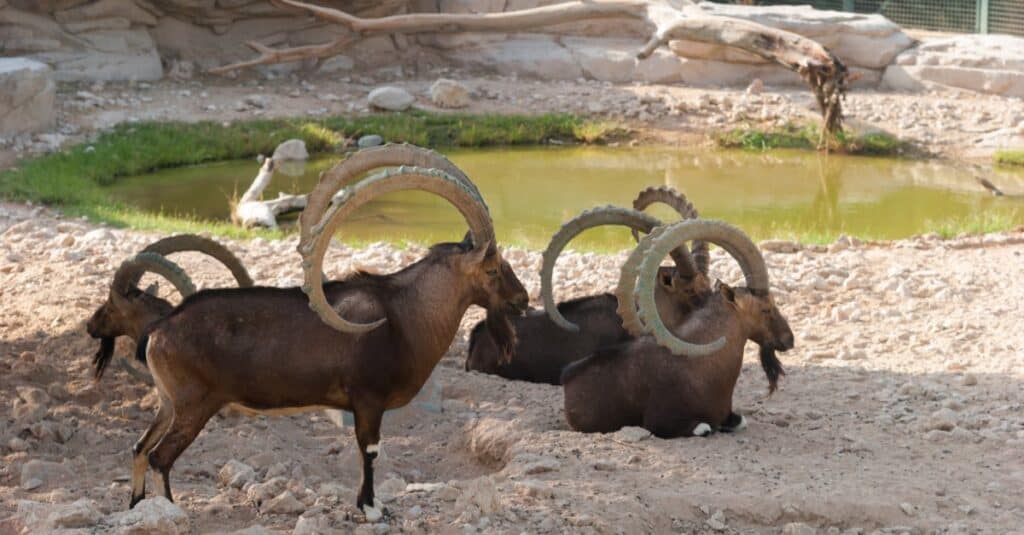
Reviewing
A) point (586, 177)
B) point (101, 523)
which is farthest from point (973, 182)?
point (101, 523)

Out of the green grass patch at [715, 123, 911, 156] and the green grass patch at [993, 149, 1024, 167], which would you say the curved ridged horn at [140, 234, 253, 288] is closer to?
the green grass patch at [715, 123, 911, 156]

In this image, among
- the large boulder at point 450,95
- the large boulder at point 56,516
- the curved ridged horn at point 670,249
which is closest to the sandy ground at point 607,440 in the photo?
the large boulder at point 56,516

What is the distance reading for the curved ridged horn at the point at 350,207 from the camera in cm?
643

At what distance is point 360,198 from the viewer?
650cm

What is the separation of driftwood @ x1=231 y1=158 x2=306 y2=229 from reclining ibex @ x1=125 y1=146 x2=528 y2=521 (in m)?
9.23

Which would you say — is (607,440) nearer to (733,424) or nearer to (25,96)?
(733,424)

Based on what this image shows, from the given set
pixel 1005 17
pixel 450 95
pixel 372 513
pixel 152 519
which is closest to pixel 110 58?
pixel 450 95

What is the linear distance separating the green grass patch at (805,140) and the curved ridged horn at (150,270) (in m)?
15.3

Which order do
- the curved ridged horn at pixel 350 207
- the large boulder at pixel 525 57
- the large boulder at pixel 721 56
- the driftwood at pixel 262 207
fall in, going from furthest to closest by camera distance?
1. the large boulder at pixel 525 57
2. the large boulder at pixel 721 56
3. the driftwood at pixel 262 207
4. the curved ridged horn at pixel 350 207

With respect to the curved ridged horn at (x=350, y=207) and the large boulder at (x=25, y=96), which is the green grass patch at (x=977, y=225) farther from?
the large boulder at (x=25, y=96)

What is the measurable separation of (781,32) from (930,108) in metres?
3.08

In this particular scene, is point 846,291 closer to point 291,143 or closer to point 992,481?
point 992,481

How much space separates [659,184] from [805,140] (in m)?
3.99

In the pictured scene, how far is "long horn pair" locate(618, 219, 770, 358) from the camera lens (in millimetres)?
8094
